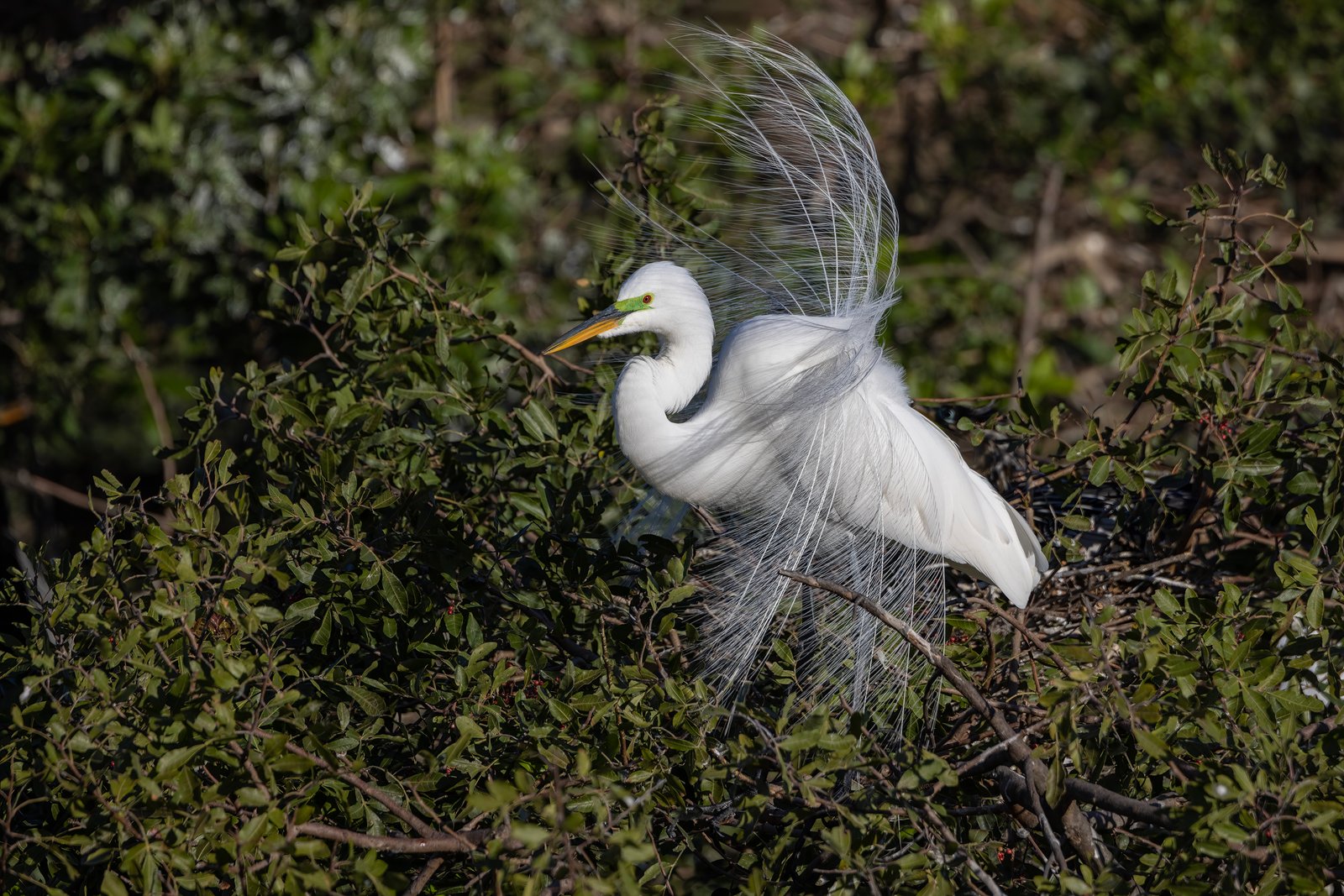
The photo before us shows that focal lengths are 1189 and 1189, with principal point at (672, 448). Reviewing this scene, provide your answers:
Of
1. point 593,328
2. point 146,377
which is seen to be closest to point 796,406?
point 593,328

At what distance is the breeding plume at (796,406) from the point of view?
208 cm

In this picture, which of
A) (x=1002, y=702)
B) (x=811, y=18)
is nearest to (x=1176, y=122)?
(x=811, y=18)

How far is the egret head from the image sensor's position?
80.9 inches

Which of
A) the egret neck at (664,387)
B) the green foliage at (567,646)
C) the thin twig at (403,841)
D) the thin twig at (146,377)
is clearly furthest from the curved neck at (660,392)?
the thin twig at (146,377)

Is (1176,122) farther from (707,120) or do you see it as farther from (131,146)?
(131,146)

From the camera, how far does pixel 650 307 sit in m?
2.07

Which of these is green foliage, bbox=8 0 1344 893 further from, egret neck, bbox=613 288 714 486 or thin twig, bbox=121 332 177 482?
thin twig, bbox=121 332 177 482

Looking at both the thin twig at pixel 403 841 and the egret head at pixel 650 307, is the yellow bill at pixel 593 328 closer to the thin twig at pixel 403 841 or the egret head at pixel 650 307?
the egret head at pixel 650 307

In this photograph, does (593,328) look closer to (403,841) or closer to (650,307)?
(650,307)

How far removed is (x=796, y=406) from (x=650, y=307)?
32 centimetres

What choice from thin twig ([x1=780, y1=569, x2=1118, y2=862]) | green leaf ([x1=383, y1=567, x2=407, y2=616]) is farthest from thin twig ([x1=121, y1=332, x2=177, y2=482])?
thin twig ([x1=780, y1=569, x2=1118, y2=862])

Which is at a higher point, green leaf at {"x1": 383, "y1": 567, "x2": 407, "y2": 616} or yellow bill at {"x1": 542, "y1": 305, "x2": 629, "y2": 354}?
yellow bill at {"x1": 542, "y1": 305, "x2": 629, "y2": 354}

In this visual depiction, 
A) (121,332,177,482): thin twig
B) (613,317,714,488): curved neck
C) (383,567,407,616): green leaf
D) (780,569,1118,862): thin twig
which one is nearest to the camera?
(780,569,1118,862): thin twig

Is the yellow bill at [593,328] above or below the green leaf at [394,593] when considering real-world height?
above
